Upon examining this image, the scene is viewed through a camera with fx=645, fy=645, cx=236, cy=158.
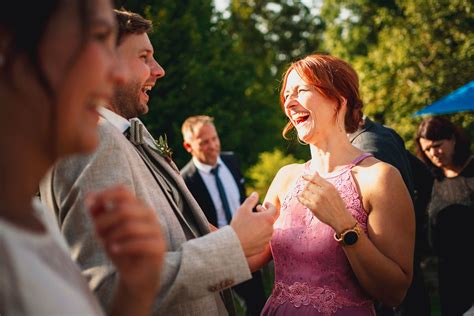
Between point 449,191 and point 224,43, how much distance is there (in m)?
9.84

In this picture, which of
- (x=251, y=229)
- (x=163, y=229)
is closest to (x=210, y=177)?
(x=163, y=229)

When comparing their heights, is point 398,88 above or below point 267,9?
below

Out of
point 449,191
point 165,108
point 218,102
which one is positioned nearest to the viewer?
point 449,191

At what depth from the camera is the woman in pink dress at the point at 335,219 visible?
2994 millimetres

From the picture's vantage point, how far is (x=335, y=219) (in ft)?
9.69

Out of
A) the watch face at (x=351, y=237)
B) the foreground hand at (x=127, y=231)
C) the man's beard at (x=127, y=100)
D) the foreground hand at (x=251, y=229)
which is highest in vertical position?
the man's beard at (x=127, y=100)

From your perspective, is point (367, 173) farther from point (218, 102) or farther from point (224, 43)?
point (224, 43)

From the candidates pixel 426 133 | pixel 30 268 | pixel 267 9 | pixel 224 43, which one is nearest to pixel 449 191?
pixel 426 133

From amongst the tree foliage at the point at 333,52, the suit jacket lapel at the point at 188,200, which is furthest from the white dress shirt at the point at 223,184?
the suit jacket lapel at the point at 188,200

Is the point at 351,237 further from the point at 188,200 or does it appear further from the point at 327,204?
the point at 188,200

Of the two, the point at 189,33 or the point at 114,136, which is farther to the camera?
the point at 189,33

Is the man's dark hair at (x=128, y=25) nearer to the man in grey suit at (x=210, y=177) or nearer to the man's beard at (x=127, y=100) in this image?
the man's beard at (x=127, y=100)

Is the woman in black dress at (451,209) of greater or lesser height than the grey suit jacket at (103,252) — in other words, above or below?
below

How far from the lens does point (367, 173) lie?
125 inches
